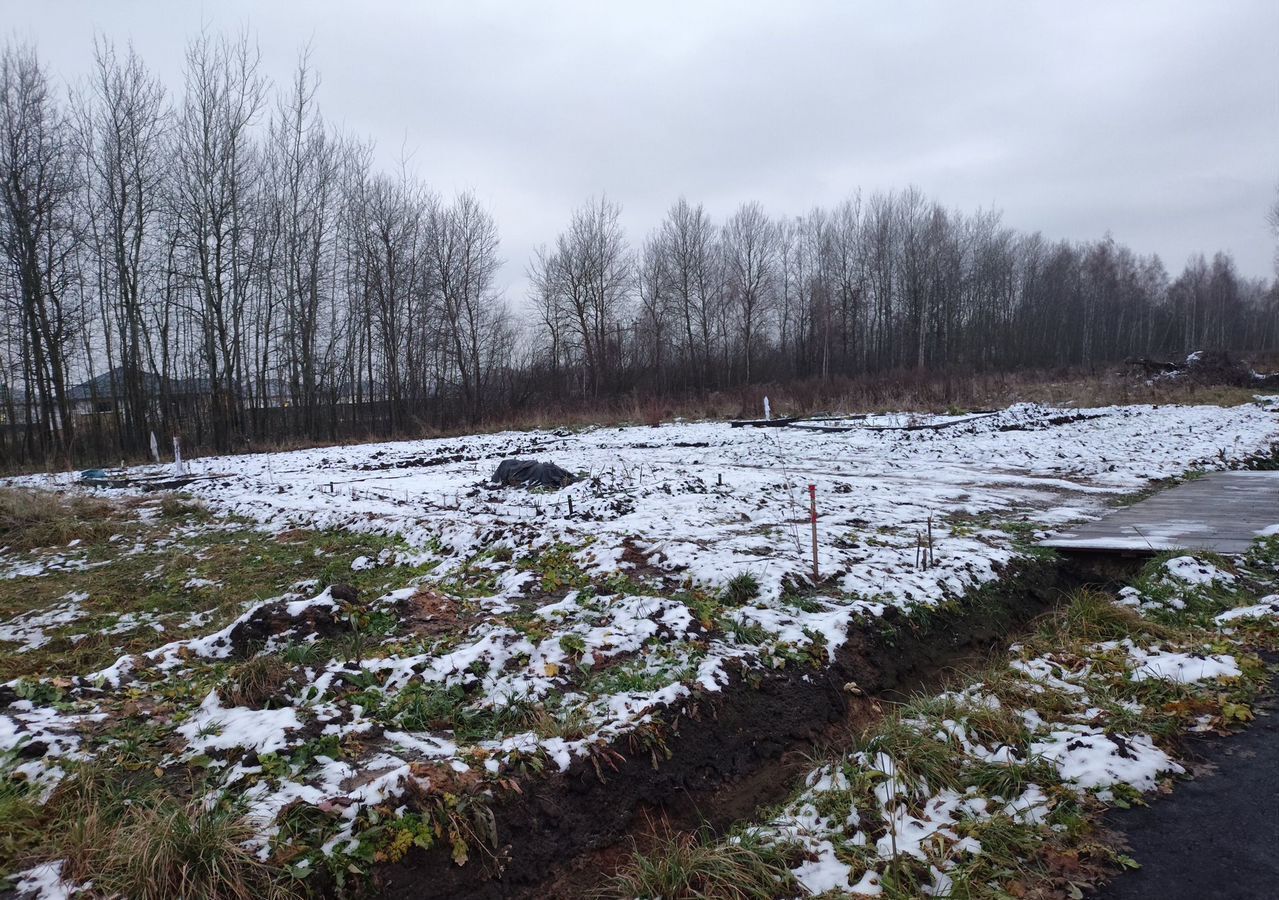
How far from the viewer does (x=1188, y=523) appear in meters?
7.36

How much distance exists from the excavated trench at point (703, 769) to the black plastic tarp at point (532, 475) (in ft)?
22.6

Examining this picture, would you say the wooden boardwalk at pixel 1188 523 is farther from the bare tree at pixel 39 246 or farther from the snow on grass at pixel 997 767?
the bare tree at pixel 39 246

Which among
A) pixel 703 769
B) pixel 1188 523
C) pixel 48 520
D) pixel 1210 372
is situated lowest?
pixel 703 769

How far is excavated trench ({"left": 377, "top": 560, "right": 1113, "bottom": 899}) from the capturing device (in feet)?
9.18

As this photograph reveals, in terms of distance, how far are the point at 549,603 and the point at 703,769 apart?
228cm

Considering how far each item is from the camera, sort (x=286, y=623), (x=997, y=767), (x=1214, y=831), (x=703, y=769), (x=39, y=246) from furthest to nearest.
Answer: (x=39, y=246)
(x=286, y=623)
(x=703, y=769)
(x=997, y=767)
(x=1214, y=831)

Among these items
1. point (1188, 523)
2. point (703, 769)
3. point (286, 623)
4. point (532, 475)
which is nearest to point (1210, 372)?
point (1188, 523)

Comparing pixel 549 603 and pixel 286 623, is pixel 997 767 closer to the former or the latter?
pixel 549 603

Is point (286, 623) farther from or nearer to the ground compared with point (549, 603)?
farther from the ground

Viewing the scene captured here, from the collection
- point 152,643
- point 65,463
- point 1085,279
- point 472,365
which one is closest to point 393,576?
point 152,643

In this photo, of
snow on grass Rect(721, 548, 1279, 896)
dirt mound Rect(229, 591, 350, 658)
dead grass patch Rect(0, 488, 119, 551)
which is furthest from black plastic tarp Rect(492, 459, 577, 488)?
snow on grass Rect(721, 548, 1279, 896)

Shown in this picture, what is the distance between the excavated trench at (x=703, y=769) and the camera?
280 cm

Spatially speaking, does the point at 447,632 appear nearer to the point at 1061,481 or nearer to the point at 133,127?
the point at 1061,481

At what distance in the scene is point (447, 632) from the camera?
4.82 m
